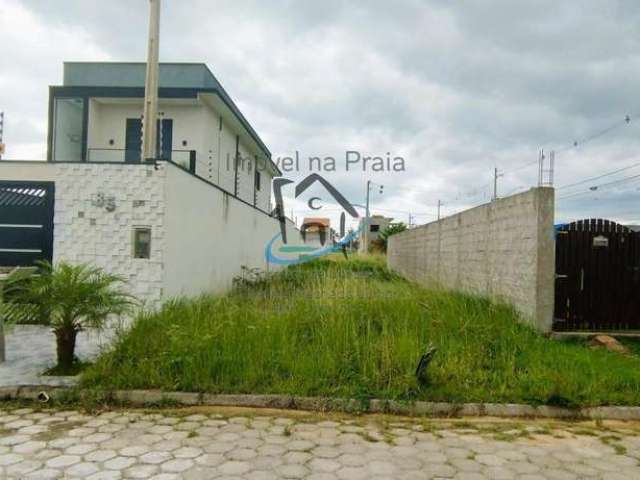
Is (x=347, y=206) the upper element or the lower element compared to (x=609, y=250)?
upper

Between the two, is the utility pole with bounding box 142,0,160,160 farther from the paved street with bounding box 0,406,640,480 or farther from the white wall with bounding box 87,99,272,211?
the white wall with bounding box 87,99,272,211

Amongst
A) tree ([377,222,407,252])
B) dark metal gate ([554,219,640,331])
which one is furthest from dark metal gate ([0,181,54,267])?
tree ([377,222,407,252])

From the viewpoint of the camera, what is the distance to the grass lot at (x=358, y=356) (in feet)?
13.7

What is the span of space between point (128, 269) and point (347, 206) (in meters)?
19.0

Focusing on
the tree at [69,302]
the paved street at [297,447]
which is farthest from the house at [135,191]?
the paved street at [297,447]

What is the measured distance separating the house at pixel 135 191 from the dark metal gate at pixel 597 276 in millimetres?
5745

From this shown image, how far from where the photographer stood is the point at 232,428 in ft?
11.7

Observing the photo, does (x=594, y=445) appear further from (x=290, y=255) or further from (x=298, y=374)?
(x=290, y=255)

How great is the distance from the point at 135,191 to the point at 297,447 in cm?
476

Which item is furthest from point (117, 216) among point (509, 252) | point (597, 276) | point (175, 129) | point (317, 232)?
point (317, 232)

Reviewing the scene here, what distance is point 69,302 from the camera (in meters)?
4.45

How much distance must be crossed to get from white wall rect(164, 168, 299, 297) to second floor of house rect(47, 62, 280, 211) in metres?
2.10

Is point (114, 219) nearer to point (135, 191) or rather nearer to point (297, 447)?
point (135, 191)

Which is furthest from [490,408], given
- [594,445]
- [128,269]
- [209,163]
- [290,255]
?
[290,255]
